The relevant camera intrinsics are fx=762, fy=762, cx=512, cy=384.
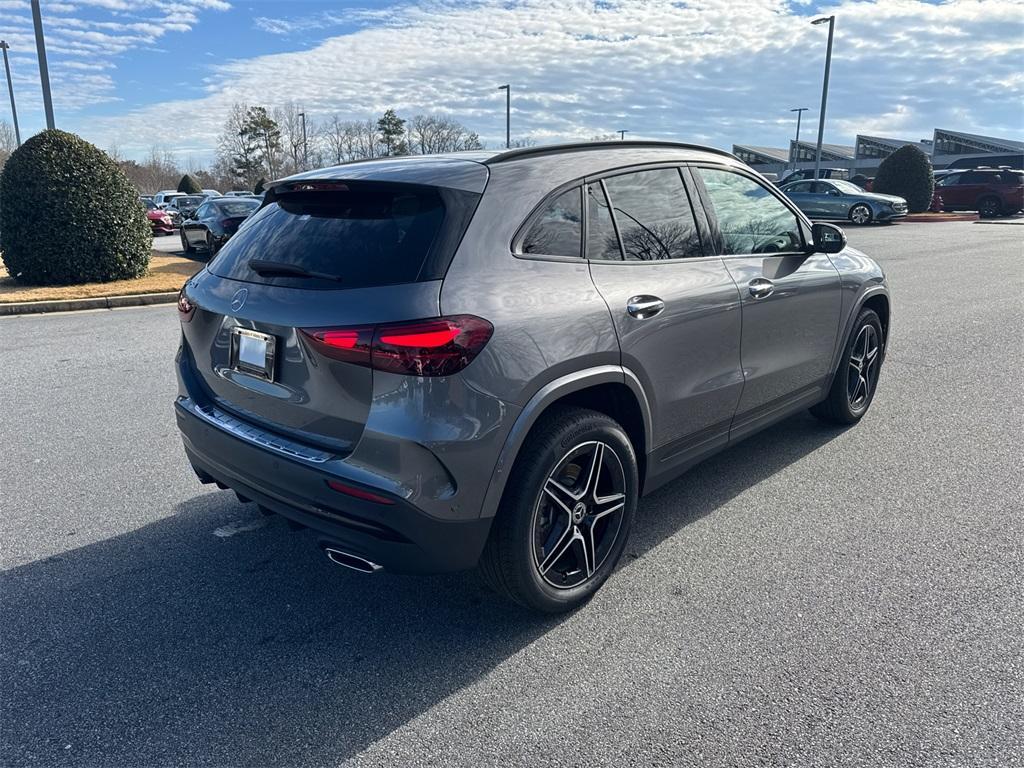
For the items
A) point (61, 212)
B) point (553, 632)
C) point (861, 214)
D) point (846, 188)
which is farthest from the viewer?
point (846, 188)

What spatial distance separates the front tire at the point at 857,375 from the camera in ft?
16.1

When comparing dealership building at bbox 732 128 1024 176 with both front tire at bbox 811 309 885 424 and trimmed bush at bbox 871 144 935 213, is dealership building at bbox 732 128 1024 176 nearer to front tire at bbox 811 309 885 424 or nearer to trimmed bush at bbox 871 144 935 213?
trimmed bush at bbox 871 144 935 213

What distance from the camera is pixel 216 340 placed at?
10.1ft

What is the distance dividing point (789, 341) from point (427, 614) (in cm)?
244

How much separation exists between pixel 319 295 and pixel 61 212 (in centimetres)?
1138

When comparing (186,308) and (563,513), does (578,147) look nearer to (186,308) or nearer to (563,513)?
(563,513)

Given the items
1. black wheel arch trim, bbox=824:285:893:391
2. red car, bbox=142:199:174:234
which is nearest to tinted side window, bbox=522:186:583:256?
black wheel arch trim, bbox=824:285:893:391

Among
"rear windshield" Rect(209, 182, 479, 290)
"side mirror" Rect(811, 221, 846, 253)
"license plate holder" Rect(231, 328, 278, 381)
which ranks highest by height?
"rear windshield" Rect(209, 182, 479, 290)

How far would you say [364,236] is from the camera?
2.78 meters

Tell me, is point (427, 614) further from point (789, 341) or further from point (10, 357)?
point (10, 357)

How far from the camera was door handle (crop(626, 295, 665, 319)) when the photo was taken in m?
3.07

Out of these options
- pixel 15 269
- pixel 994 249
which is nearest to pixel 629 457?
pixel 15 269

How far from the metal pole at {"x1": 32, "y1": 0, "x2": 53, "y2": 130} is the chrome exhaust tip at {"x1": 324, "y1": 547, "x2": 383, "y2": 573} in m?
15.9

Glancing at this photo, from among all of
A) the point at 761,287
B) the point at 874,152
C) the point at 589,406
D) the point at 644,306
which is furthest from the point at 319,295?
the point at 874,152
